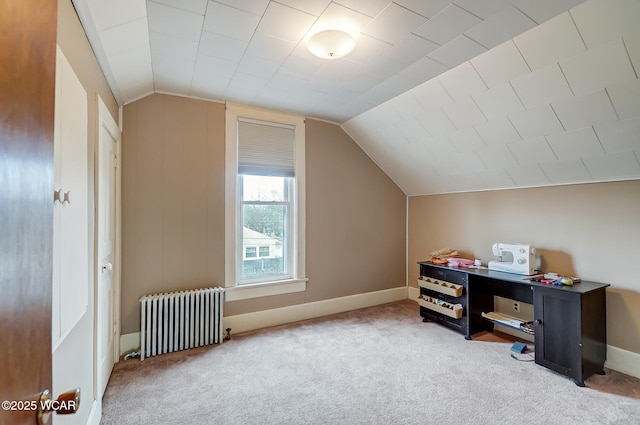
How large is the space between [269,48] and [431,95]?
159cm

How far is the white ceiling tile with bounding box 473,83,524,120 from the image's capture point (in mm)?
2445

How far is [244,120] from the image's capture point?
344 centimetres

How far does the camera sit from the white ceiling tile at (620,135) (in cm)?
217

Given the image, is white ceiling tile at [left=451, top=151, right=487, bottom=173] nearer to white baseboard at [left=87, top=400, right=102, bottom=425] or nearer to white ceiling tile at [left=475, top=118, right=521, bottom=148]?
white ceiling tile at [left=475, top=118, right=521, bottom=148]

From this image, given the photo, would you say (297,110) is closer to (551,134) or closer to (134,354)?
(551,134)

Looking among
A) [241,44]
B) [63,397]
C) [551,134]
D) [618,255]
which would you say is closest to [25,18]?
[63,397]

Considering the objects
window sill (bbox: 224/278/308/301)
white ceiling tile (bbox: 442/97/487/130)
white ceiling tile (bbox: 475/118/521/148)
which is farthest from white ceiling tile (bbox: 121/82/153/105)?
white ceiling tile (bbox: 475/118/521/148)

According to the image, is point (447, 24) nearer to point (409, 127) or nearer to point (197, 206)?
point (409, 127)

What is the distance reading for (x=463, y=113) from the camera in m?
2.84

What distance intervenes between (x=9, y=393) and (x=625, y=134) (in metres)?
3.47

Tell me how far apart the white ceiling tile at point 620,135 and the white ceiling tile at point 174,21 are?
3.05 m

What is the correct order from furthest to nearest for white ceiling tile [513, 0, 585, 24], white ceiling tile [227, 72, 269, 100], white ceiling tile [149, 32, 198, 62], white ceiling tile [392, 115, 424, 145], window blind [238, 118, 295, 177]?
A: window blind [238, 118, 295, 177], white ceiling tile [392, 115, 424, 145], white ceiling tile [227, 72, 269, 100], white ceiling tile [149, 32, 198, 62], white ceiling tile [513, 0, 585, 24]

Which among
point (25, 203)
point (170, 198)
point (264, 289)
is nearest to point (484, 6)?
point (25, 203)

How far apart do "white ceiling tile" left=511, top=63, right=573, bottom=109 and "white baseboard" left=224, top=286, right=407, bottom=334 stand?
9.86ft
